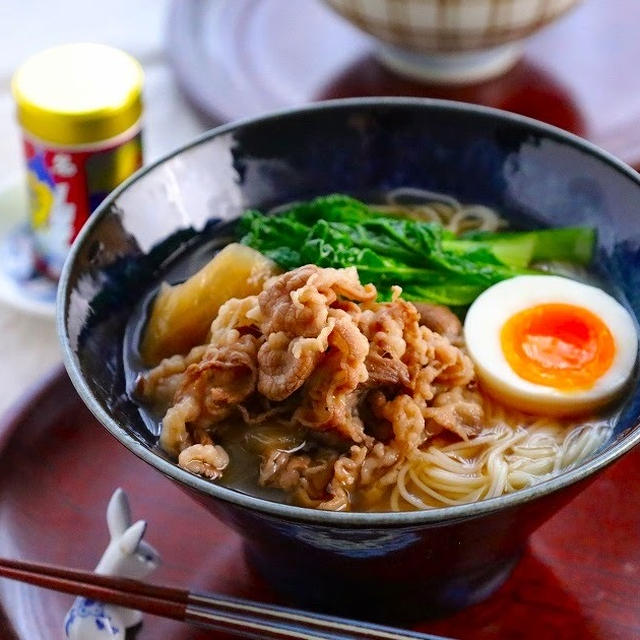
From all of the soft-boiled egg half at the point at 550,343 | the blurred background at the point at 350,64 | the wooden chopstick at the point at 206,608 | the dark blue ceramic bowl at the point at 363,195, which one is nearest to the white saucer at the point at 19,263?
the blurred background at the point at 350,64

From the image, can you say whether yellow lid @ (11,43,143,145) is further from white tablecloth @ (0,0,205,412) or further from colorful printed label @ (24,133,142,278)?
white tablecloth @ (0,0,205,412)

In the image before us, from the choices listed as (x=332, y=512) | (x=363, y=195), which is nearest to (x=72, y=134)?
(x=363, y=195)

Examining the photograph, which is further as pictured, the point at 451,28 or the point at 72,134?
the point at 451,28

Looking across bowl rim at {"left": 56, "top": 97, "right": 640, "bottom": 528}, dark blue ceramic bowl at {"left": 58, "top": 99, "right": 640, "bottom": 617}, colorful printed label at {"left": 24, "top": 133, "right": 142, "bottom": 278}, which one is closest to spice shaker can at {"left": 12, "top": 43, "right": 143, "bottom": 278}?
colorful printed label at {"left": 24, "top": 133, "right": 142, "bottom": 278}

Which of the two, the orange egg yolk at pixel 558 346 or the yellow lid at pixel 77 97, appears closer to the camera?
the orange egg yolk at pixel 558 346

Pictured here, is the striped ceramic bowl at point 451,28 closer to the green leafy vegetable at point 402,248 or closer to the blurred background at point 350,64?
the blurred background at point 350,64

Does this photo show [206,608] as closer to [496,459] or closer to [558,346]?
[496,459]
